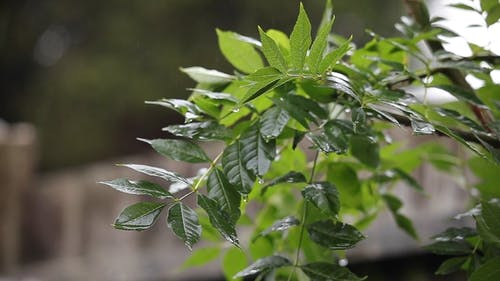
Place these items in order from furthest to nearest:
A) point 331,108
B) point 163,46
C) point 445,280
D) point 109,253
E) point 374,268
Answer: point 163,46
point 109,253
point 374,268
point 445,280
point 331,108

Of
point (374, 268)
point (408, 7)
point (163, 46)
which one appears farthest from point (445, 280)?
point (163, 46)

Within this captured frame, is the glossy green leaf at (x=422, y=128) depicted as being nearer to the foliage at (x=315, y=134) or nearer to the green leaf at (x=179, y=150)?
the foliage at (x=315, y=134)

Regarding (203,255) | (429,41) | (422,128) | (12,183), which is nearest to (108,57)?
(12,183)

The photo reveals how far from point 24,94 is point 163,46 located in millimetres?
1841

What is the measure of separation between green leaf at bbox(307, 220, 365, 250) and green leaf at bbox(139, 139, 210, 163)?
99 millimetres

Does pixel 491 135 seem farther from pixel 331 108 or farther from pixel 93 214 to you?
pixel 93 214

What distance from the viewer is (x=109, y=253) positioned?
13.2 ft

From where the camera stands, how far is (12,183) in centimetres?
429

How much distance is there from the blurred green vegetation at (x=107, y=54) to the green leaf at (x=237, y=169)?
26.9 ft

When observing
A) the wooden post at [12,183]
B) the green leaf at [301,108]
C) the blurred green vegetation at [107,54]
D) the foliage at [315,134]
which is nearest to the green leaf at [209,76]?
the foliage at [315,134]

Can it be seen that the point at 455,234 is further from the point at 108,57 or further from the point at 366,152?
the point at 108,57

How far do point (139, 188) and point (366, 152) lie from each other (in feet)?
0.81

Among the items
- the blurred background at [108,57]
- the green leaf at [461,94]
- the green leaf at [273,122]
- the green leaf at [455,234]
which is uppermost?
the green leaf at [273,122]

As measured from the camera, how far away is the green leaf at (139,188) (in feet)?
1.55
